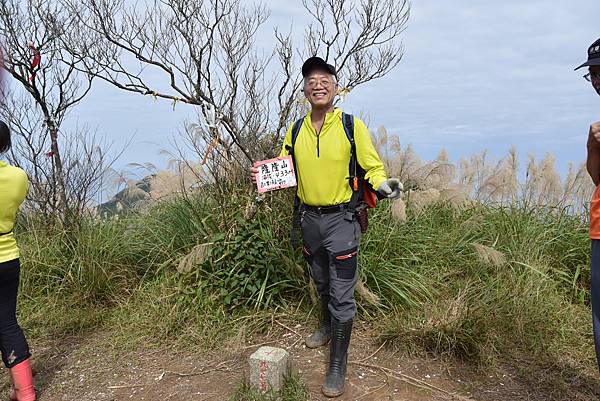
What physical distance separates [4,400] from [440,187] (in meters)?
4.19

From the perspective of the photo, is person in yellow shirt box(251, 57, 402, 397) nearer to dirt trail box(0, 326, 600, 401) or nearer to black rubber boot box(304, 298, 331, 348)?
dirt trail box(0, 326, 600, 401)

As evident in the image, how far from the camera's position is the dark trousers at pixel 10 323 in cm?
274

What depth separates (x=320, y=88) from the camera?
9.62ft

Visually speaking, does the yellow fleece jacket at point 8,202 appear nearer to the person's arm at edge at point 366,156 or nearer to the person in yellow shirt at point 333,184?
the person in yellow shirt at point 333,184

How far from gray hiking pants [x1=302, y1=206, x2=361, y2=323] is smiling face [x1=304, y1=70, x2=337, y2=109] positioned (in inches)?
26.5

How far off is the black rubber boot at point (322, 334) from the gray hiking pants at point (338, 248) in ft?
1.70

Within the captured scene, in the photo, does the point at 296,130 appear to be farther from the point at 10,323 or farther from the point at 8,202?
the point at 10,323

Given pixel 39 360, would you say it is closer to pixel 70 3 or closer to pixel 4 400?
pixel 4 400

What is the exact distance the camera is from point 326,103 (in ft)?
9.71

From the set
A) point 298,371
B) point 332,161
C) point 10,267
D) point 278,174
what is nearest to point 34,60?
point 10,267

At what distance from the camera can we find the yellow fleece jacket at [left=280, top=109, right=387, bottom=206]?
2883mm

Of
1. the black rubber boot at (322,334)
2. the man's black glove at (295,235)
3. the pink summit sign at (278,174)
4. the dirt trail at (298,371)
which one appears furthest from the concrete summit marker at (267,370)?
the pink summit sign at (278,174)

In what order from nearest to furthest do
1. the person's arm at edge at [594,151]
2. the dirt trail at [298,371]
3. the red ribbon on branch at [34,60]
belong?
1. the person's arm at edge at [594,151]
2. the dirt trail at [298,371]
3. the red ribbon on branch at [34,60]

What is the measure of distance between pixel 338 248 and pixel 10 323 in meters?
1.94
